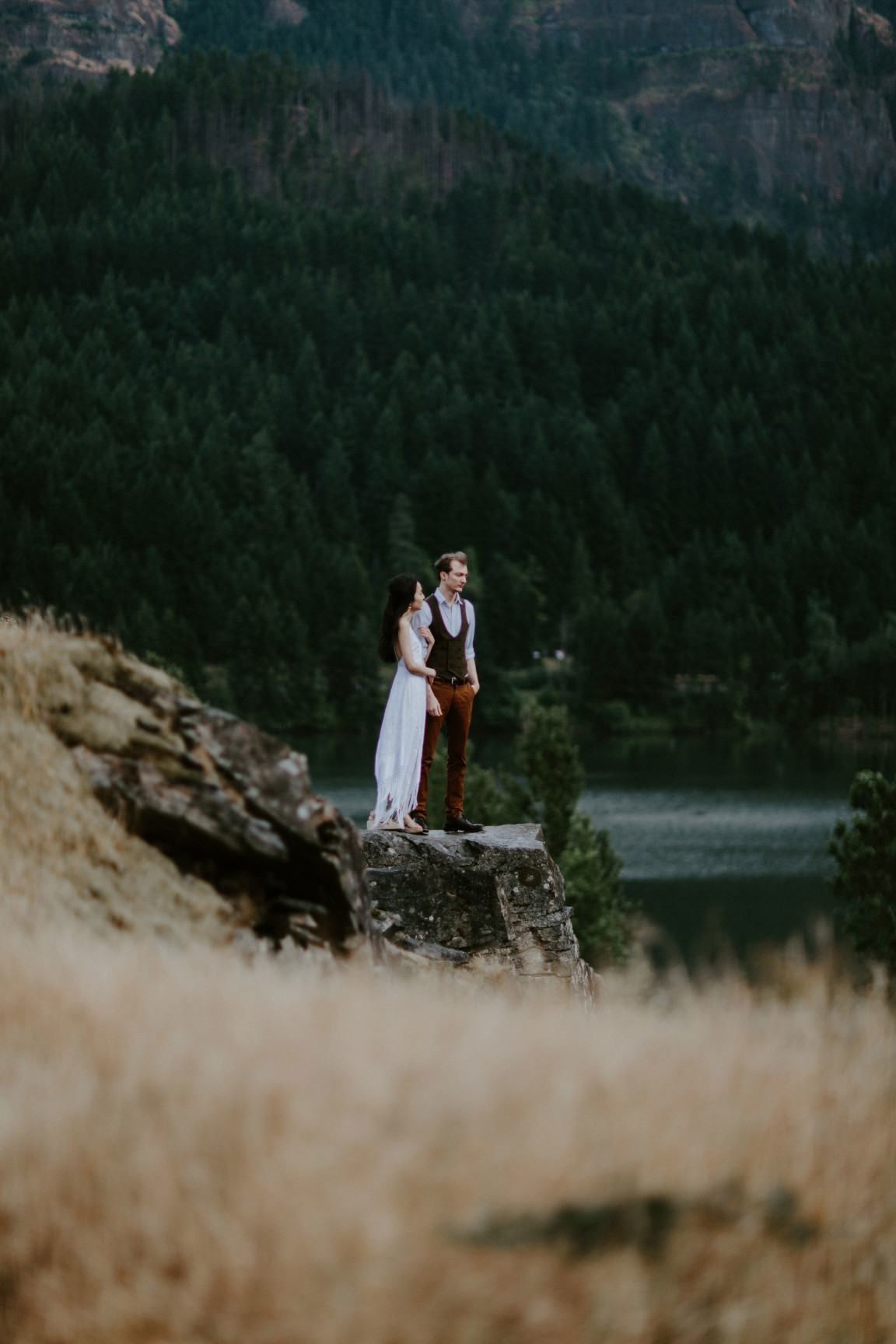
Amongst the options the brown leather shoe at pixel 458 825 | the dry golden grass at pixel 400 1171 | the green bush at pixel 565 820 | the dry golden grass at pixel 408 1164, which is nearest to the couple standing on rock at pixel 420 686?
the brown leather shoe at pixel 458 825

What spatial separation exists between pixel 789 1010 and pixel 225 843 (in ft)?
9.93

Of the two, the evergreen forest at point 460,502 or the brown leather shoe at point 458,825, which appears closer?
the brown leather shoe at point 458,825

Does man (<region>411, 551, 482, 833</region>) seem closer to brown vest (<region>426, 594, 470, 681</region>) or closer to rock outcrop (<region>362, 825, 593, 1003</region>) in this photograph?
brown vest (<region>426, 594, 470, 681</region>)

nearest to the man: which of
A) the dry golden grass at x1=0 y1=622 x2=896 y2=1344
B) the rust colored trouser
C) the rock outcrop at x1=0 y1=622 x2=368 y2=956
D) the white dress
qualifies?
the rust colored trouser

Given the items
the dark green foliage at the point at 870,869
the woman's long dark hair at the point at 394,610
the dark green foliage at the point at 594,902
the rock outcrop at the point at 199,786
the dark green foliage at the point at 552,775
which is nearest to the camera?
the rock outcrop at the point at 199,786

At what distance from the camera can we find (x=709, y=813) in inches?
2968

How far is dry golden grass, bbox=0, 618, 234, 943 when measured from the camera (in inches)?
260

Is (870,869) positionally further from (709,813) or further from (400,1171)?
(400,1171)

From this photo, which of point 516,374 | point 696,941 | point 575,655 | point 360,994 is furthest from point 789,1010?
point 516,374

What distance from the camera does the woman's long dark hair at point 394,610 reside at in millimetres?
11125

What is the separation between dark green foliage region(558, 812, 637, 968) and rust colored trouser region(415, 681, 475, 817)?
28349mm

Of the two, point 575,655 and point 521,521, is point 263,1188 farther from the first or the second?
point 521,521

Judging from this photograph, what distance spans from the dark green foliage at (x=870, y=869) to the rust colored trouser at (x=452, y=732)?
2913 cm

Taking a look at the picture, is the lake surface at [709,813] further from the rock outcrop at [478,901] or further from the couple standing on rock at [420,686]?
the couple standing on rock at [420,686]
